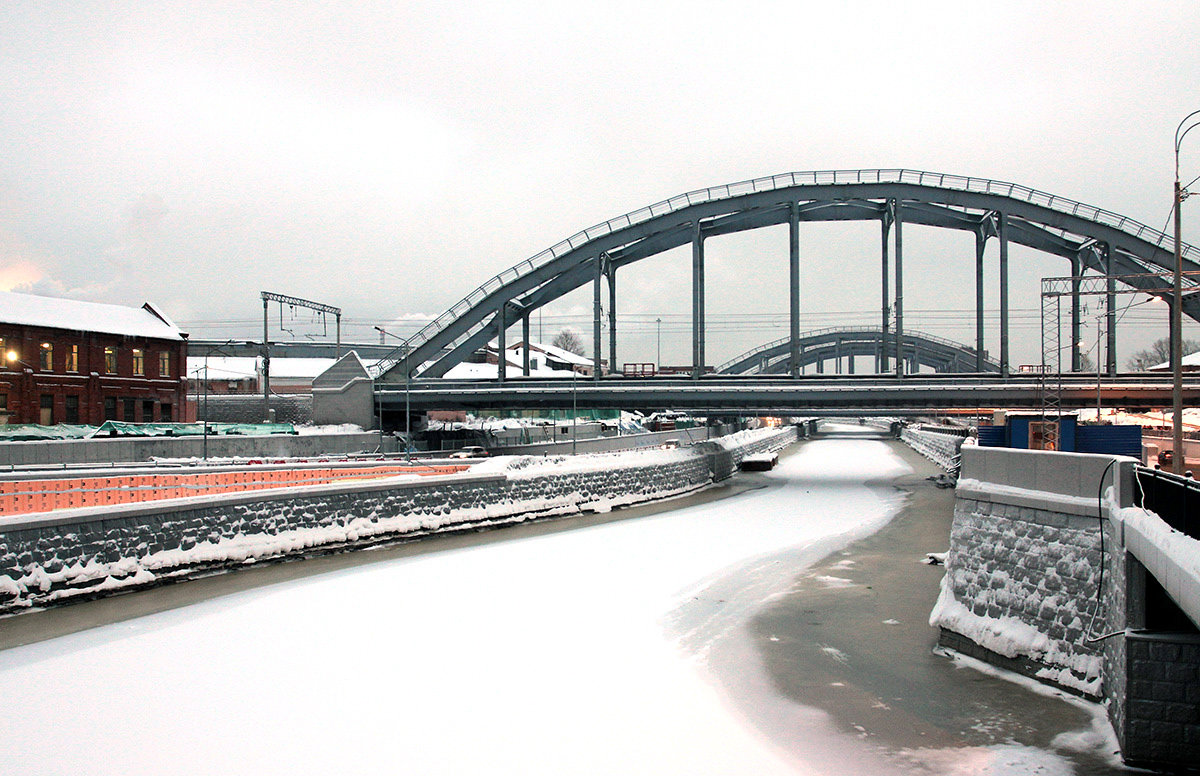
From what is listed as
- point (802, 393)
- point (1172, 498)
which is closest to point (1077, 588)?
point (1172, 498)

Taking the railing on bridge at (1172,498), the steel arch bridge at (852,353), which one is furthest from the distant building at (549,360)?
the railing on bridge at (1172,498)

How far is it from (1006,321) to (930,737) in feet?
177

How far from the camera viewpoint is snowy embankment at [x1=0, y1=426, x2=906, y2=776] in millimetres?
12492

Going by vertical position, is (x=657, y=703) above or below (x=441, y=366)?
below

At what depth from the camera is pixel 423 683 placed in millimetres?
15602

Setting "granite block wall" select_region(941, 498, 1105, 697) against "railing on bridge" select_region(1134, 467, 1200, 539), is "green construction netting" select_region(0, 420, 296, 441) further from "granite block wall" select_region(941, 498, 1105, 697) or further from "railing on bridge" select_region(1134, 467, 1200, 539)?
"railing on bridge" select_region(1134, 467, 1200, 539)

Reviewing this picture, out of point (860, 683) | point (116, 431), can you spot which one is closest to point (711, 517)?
point (860, 683)

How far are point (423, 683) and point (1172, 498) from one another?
1334cm

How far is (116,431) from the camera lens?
44156 mm

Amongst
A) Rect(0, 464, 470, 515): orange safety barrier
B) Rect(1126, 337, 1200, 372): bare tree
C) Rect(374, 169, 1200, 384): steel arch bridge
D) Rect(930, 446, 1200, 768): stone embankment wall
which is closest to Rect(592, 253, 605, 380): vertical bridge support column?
Rect(374, 169, 1200, 384): steel arch bridge

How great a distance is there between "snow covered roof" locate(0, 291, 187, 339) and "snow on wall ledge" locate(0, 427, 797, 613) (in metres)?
33.2

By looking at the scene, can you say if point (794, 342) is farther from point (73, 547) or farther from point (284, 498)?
point (73, 547)

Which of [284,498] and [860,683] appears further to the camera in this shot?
[284,498]

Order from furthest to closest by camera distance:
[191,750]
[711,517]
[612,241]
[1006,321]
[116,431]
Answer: [612,241], [1006,321], [116,431], [711,517], [191,750]
